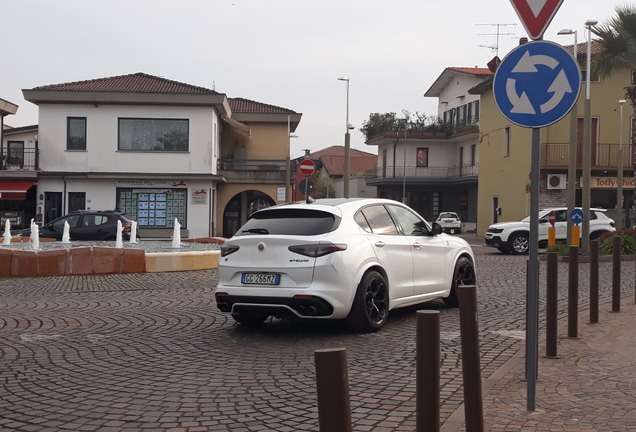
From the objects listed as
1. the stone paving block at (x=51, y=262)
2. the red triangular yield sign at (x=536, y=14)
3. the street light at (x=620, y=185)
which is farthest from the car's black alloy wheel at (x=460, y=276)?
the street light at (x=620, y=185)

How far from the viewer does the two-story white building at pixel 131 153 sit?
1427 inches

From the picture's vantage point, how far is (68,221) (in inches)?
963

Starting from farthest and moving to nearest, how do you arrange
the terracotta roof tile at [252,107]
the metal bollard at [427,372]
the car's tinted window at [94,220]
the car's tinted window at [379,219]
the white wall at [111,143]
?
1. the terracotta roof tile at [252,107]
2. the white wall at [111,143]
3. the car's tinted window at [94,220]
4. the car's tinted window at [379,219]
5. the metal bollard at [427,372]

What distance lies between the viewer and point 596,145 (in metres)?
39.4

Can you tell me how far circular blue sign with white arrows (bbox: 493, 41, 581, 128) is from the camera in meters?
5.02

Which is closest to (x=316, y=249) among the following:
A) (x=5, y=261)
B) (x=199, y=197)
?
(x=5, y=261)

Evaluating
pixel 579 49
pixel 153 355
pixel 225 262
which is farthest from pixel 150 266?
pixel 579 49

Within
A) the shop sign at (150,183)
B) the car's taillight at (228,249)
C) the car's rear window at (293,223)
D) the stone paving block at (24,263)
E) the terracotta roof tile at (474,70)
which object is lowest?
the stone paving block at (24,263)

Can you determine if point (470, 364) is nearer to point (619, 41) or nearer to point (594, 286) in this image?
point (594, 286)

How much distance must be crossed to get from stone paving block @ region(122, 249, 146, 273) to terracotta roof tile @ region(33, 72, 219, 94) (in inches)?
831

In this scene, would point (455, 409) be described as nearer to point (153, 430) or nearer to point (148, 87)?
point (153, 430)

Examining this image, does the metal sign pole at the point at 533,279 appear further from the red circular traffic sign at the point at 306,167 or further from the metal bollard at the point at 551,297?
the red circular traffic sign at the point at 306,167

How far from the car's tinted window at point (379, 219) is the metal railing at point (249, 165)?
1259 inches

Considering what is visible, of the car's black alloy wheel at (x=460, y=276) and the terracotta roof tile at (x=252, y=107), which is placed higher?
the terracotta roof tile at (x=252, y=107)
